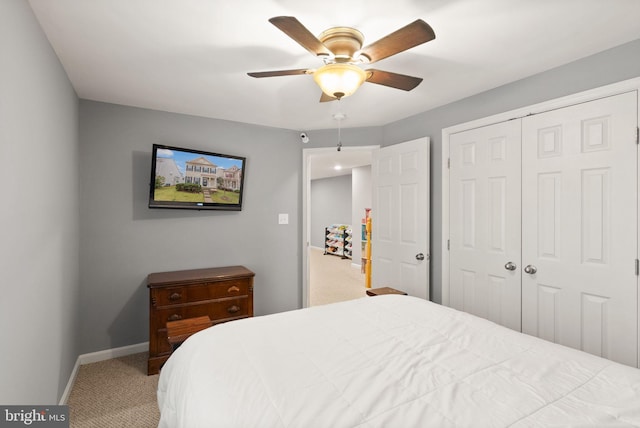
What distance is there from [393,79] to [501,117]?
1.25 m

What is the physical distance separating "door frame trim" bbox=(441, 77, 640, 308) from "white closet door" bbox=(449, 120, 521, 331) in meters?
0.05

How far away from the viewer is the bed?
0.98 m

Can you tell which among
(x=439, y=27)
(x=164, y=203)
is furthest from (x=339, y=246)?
(x=439, y=27)

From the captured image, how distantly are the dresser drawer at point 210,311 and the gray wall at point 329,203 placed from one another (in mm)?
5890

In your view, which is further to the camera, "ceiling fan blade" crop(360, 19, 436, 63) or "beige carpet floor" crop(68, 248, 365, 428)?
"beige carpet floor" crop(68, 248, 365, 428)

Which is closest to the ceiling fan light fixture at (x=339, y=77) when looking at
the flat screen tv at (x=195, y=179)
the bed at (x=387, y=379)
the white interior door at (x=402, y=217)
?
the bed at (x=387, y=379)

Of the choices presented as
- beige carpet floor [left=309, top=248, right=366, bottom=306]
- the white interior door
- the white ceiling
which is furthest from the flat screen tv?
beige carpet floor [left=309, top=248, right=366, bottom=306]

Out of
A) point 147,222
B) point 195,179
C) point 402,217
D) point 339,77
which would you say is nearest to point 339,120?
point 402,217

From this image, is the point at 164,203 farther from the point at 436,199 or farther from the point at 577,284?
the point at 577,284

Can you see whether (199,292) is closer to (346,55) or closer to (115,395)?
(115,395)

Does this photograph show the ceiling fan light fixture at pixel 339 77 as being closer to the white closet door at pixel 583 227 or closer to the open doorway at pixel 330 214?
the white closet door at pixel 583 227

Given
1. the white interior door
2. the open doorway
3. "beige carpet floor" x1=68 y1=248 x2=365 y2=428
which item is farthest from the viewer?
the open doorway

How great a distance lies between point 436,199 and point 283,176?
5.85ft

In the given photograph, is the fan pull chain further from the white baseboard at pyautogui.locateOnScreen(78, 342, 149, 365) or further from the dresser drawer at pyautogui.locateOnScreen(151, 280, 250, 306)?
the white baseboard at pyautogui.locateOnScreen(78, 342, 149, 365)
